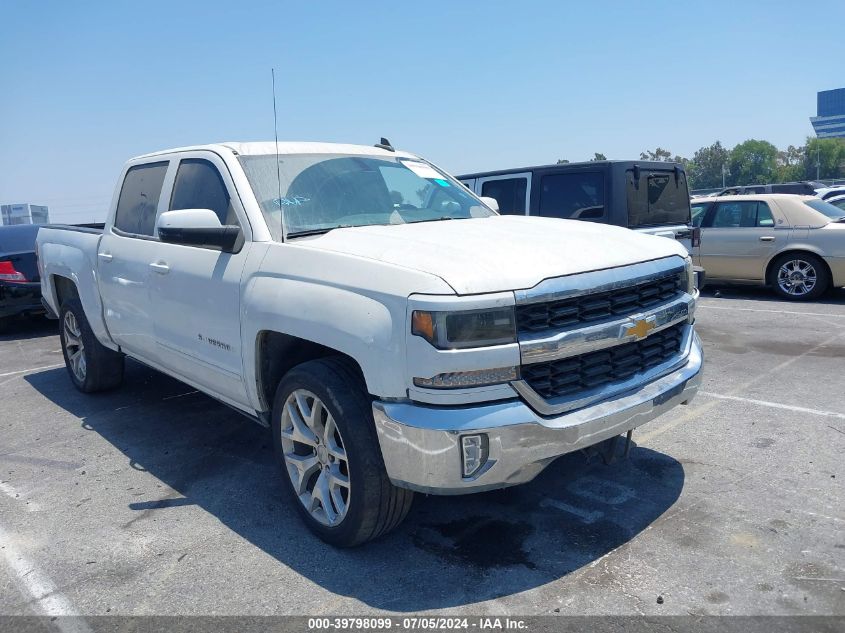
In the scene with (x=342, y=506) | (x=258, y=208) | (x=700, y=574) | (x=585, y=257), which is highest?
(x=258, y=208)

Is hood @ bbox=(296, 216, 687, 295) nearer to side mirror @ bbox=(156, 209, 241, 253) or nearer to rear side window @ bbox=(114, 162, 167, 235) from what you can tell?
side mirror @ bbox=(156, 209, 241, 253)

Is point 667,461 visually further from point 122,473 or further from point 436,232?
point 122,473

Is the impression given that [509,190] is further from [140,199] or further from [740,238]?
[140,199]

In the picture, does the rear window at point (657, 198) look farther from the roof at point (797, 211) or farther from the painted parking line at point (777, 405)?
the painted parking line at point (777, 405)

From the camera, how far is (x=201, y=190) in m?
4.39

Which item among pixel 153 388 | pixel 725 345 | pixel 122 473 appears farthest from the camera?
pixel 725 345

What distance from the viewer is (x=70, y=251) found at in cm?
596

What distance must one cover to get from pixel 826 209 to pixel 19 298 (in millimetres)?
11857

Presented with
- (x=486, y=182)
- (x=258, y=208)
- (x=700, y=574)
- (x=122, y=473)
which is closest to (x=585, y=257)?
(x=700, y=574)

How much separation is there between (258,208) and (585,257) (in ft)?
5.96

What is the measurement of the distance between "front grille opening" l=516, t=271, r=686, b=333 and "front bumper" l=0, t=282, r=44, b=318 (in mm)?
8787

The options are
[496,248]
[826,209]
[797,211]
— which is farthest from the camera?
[826,209]

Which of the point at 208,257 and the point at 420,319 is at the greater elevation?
the point at 208,257

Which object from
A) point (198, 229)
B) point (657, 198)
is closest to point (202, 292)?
point (198, 229)
